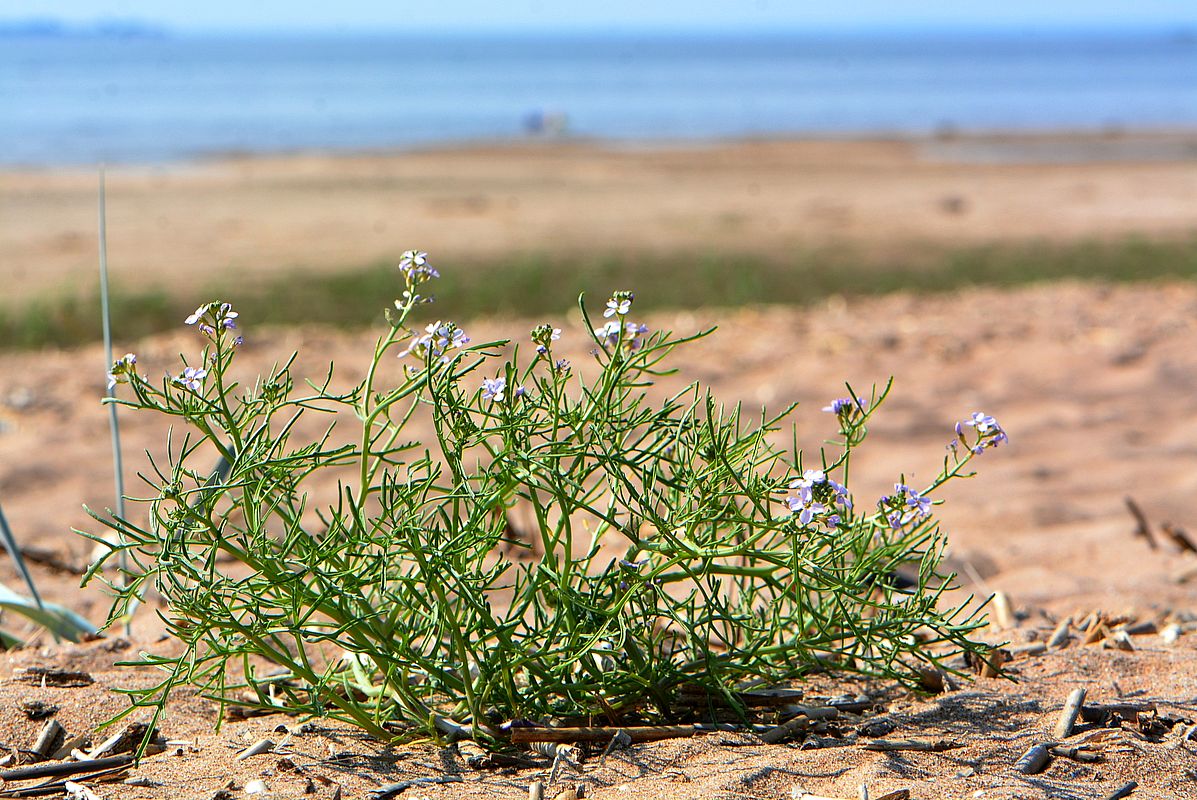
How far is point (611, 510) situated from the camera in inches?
79.0

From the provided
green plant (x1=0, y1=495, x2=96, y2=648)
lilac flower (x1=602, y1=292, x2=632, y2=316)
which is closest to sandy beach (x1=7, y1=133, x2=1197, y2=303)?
green plant (x1=0, y1=495, x2=96, y2=648)

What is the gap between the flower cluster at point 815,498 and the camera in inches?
74.1

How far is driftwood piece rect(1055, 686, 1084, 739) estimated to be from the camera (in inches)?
86.0

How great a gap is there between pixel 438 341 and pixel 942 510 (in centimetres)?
291

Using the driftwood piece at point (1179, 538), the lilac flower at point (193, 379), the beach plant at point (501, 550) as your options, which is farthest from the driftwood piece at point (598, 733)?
the driftwood piece at point (1179, 538)

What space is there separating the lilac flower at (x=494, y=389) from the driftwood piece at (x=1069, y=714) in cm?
118

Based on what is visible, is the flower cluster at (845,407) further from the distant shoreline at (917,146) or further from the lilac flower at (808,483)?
the distant shoreline at (917,146)

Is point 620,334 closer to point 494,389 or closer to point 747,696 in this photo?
point 494,389

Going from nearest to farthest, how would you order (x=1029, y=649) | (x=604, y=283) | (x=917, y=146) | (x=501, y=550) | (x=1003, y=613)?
(x=501, y=550) < (x=1029, y=649) < (x=1003, y=613) < (x=604, y=283) < (x=917, y=146)

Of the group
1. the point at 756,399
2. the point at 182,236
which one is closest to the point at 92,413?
the point at 756,399

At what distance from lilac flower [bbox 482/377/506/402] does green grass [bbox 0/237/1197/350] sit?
256 inches

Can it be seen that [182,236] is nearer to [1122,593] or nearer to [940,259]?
[940,259]

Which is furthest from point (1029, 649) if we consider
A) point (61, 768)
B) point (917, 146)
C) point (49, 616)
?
point (917, 146)

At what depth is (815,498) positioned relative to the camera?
192cm
